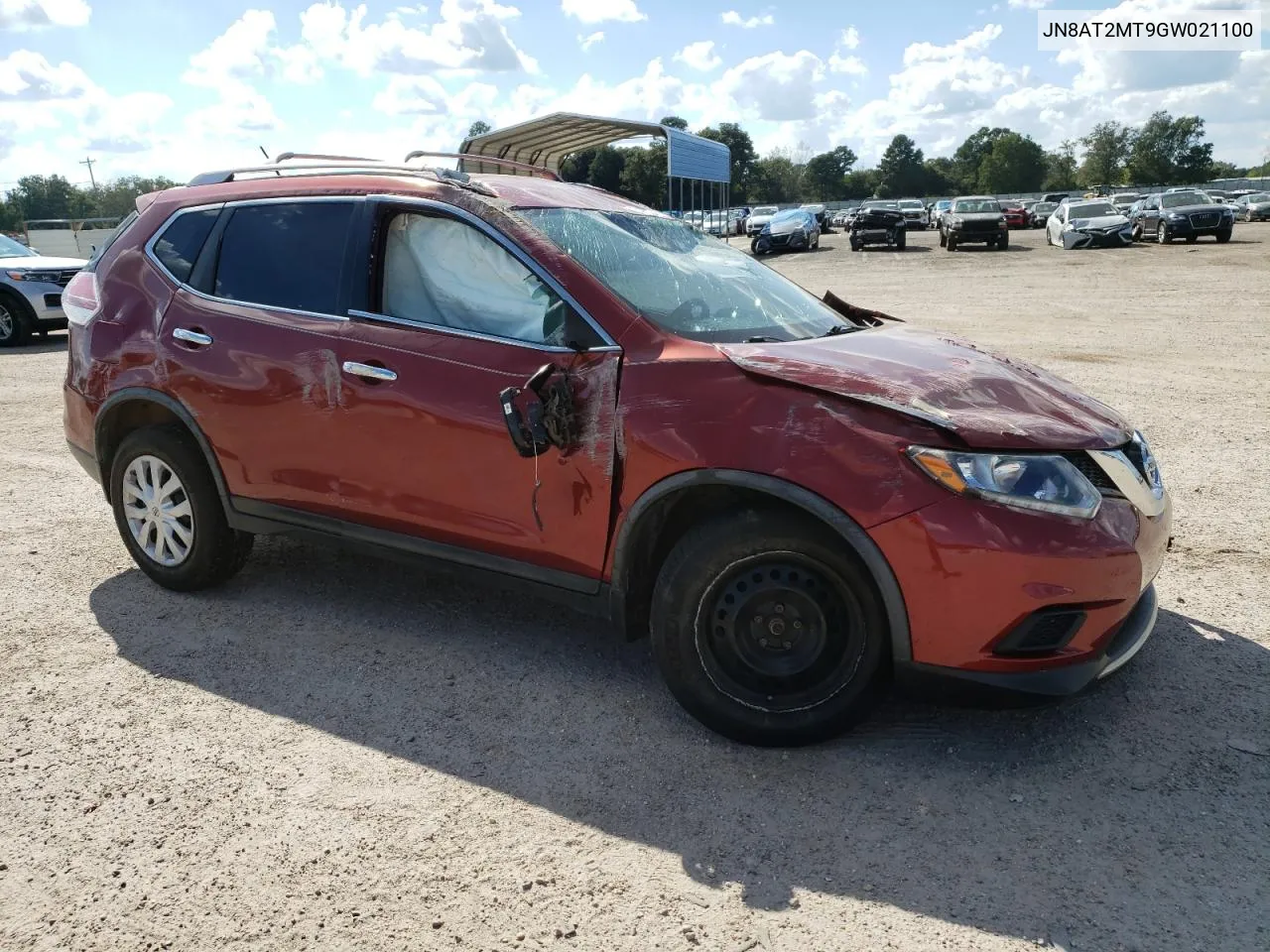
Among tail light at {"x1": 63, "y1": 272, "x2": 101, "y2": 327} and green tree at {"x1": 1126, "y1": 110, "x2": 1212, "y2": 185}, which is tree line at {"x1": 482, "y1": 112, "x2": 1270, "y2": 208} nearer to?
green tree at {"x1": 1126, "y1": 110, "x2": 1212, "y2": 185}

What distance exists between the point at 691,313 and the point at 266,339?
68.3 inches

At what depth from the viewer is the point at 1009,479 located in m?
2.85

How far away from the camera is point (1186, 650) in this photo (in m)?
3.88

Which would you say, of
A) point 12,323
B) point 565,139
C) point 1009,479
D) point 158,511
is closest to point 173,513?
point 158,511

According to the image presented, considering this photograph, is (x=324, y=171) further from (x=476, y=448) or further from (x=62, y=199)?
(x=62, y=199)

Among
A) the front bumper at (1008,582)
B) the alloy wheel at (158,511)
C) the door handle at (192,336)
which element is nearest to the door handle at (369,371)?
the door handle at (192,336)

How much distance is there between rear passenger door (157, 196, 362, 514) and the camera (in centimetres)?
395

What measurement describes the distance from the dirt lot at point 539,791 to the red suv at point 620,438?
0.34m

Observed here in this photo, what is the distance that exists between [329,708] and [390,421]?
1050 millimetres

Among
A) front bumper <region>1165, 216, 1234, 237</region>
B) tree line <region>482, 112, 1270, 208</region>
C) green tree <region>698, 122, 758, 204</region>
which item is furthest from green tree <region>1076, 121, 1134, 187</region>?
front bumper <region>1165, 216, 1234, 237</region>

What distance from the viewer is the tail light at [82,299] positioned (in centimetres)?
463

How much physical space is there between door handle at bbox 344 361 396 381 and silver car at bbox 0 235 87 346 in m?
12.8

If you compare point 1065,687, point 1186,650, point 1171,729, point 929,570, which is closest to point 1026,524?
point 929,570

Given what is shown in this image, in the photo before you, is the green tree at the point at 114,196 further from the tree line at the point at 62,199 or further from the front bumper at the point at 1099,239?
the front bumper at the point at 1099,239
